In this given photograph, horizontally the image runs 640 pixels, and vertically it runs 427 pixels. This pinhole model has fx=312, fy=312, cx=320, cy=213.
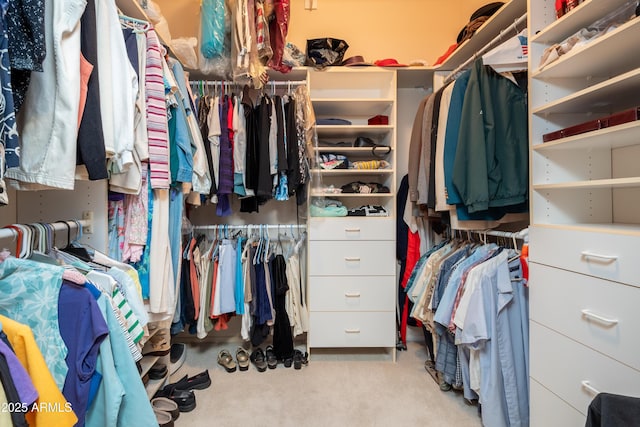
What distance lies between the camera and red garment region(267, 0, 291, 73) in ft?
6.18

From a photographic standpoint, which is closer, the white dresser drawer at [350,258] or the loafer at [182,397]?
the loafer at [182,397]

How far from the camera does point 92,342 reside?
849mm

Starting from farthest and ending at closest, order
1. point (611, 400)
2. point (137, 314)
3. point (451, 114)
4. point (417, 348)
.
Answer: point (417, 348) → point (451, 114) → point (137, 314) → point (611, 400)

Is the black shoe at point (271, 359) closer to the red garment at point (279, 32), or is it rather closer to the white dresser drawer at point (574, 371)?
the white dresser drawer at point (574, 371)

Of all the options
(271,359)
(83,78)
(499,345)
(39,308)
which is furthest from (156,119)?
(499,345)

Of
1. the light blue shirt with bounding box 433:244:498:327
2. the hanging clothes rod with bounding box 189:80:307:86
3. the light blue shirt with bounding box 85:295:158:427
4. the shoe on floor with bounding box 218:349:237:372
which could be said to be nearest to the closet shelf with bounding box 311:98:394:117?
the hanging clothes rod with bounding box 189:80:307:86

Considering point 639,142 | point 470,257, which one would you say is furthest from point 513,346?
point 639,142

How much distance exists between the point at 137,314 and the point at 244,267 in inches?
40.5

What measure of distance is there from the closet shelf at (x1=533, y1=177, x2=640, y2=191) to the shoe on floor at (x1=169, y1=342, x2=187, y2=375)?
2267 mm

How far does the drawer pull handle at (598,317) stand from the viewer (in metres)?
0.98

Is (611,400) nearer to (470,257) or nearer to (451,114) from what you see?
(470,257)

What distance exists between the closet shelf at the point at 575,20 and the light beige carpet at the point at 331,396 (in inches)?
71.2

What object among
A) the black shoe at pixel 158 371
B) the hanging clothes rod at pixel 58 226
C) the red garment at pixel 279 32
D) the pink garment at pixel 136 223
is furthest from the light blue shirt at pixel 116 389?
the red garment at pixel 279 32

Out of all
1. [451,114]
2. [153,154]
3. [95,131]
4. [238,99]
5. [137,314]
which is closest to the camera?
[95,131]
